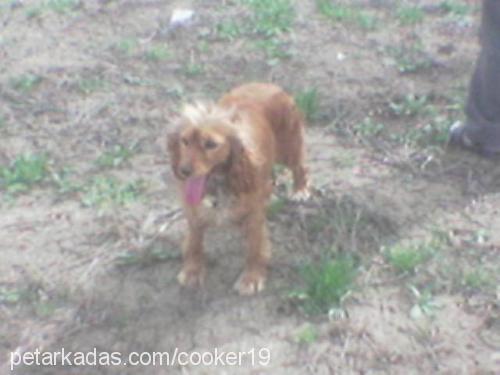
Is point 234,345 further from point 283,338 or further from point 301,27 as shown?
point 301,27

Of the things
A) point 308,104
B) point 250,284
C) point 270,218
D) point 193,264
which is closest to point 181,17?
point 308,104

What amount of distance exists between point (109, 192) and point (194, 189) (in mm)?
1330

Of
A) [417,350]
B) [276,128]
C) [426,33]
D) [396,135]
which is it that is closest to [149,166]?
[276,128]

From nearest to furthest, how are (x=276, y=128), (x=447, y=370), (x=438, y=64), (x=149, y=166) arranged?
(x=447, y=370) < (x=276, y=128) < (x=149, y=166) < (x=438, y=64)

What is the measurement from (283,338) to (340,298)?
0.34m

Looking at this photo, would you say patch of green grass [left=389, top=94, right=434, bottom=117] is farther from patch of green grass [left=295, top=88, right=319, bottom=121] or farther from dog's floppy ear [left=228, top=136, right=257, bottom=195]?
dog's floppy ear [left=228, top=136, right=257, bottom=195]

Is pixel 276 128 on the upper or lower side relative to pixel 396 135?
upper

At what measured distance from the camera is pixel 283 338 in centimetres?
399

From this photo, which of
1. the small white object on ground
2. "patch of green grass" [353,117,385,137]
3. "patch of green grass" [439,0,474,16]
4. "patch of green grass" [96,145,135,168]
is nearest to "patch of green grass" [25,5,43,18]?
the small white object on ground

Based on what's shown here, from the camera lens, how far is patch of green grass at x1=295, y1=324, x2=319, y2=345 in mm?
3963

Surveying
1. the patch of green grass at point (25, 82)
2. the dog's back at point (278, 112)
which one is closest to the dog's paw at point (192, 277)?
the dog's back at point (278, 112)

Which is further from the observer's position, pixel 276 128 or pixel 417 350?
pixel 276 128

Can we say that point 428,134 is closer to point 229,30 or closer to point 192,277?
point 192,277

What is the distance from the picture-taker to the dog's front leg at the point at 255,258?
4.20 m
